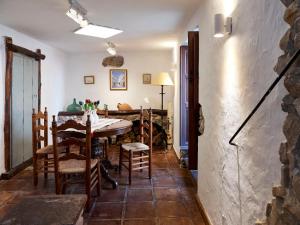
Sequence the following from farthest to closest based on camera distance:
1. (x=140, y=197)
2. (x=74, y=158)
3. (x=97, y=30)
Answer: (x=97, y=30)
(x=140, y=197)
(x=74, y=158)

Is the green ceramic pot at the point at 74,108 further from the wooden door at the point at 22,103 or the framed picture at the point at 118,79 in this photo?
the wooden door at the point at 22,103

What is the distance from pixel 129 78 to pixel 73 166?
3.88 meters

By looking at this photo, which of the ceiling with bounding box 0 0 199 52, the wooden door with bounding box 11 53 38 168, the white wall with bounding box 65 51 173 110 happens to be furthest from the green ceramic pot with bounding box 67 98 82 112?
the ceiling with bounding box 0 0 199 52

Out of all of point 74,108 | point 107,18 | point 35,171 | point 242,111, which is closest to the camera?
point 242,111

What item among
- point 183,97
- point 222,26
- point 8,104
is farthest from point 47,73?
point 222,26

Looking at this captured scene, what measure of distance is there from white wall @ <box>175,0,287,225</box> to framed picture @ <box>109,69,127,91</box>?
4086 mm

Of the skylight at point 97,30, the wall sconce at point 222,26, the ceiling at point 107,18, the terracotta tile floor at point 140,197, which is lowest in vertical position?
the terracotta tile floor at point 140,197

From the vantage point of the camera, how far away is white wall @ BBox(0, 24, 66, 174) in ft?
12.5

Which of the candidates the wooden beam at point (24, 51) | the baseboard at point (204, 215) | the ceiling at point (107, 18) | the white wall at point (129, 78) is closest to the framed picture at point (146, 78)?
the white wall at point (129, 78)

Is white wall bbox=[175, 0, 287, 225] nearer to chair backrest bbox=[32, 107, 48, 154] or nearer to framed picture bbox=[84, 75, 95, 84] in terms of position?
chair backrest bbox=[32, 107, 48, 154]

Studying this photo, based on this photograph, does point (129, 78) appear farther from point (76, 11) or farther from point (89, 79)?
point (76, 11)

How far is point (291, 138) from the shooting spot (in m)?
0.97

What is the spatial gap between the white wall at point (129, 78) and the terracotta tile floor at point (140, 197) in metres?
2.58

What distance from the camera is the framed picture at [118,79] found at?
21.8 ft
